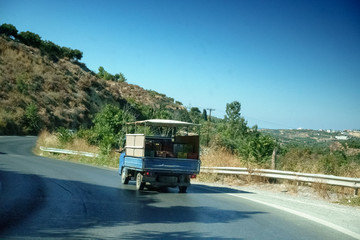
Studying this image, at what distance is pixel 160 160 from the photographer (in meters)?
13.4

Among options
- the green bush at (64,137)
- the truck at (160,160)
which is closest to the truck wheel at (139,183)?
the truck at (160,160)

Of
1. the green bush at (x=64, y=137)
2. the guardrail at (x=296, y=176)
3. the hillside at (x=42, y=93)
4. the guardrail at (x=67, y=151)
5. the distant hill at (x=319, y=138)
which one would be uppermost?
the hillside at (x=42, y=93)

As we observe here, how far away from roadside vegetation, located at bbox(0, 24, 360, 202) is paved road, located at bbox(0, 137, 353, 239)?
21.9ft

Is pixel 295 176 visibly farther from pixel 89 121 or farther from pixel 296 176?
pixel 89 121

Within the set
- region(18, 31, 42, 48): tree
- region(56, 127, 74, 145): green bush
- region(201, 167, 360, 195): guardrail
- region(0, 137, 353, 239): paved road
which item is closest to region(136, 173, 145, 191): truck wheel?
region(0, 137, 353, 239): paved road

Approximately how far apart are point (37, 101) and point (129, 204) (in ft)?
173

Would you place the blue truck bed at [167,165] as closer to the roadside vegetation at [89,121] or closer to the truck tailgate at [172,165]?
the truck tailgate at [172,165]

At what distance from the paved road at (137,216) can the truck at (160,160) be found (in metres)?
0.69

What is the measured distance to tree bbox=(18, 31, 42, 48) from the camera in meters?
78.6

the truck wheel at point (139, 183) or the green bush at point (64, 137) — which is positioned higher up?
the green bush at point (64, 137)

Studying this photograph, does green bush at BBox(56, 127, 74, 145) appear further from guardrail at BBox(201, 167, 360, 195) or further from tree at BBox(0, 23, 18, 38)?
tree at BBox(0, 23, 18, 38)

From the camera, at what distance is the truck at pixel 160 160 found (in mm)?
13352

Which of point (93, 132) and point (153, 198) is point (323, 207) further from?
point (93, 132)

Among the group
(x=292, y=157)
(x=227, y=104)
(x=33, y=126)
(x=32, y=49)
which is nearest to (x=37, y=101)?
(x=33, y=126)
